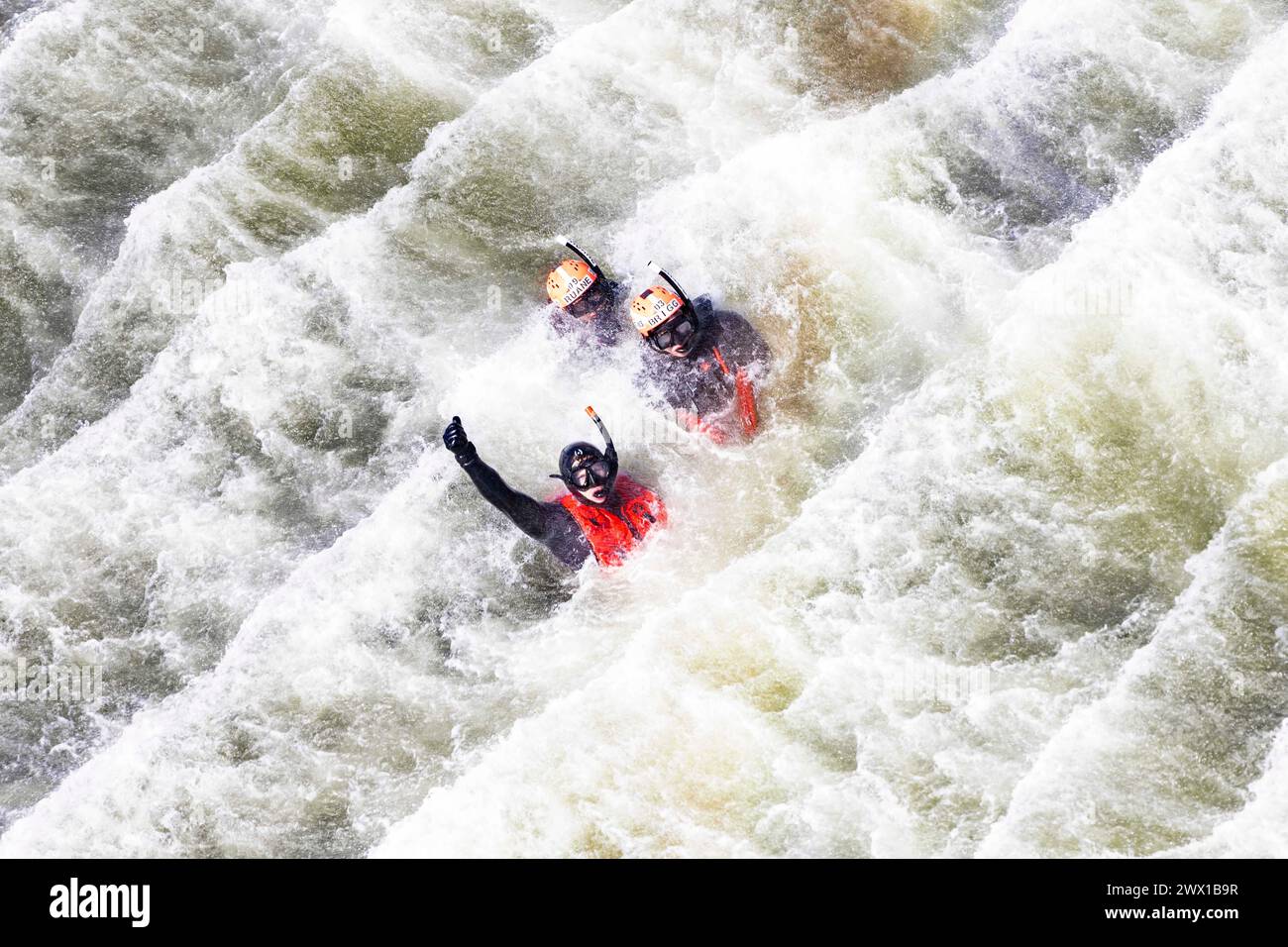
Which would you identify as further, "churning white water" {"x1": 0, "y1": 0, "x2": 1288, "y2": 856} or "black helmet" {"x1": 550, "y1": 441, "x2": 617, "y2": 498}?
"black helmet" {"x1": 550, "y1": 441, "x2": 617, "y2": 498}

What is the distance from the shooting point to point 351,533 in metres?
13.1

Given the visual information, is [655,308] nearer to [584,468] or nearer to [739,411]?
[739,411]

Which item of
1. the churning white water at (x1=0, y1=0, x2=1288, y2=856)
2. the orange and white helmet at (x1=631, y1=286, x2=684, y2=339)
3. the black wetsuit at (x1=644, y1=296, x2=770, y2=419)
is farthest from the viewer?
the black wetsuit at (x1=644, y1=296, x2=770, y2=419)

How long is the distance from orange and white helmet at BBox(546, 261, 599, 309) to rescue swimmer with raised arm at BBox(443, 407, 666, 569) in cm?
185

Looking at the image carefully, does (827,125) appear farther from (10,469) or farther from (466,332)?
(10,469)

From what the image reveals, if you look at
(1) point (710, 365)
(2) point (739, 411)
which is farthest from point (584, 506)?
(1) point (710, 365)

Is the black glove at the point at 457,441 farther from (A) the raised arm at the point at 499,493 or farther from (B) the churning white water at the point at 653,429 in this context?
(B) the churning white water at the point at 653,429

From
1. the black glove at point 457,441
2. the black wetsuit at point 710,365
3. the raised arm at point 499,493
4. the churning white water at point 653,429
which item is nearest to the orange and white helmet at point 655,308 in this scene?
the black wetsuit at point 710,365

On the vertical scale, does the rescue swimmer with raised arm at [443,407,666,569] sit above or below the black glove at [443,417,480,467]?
below

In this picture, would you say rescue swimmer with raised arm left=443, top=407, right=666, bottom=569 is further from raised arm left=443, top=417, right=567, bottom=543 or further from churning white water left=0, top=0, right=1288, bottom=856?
churning white water left=0, top=0, right=1288, bottom=856

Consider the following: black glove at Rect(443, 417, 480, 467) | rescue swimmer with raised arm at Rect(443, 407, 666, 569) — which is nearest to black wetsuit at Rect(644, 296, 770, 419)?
rescue swimmer with raised arm at Rect(443, 407, 666, 569)

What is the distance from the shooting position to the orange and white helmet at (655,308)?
13.0m

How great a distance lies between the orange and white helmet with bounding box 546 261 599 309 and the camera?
13.6 m
